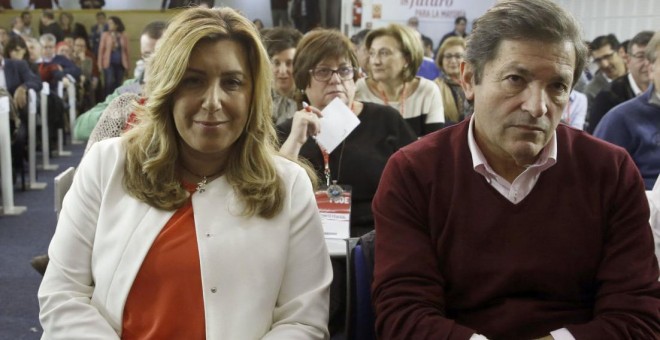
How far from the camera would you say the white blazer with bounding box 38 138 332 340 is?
1529 mm

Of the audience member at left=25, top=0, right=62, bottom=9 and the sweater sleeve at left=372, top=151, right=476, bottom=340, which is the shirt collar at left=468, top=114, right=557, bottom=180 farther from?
the audience member at left=25, top=0, right=62, bottom=9

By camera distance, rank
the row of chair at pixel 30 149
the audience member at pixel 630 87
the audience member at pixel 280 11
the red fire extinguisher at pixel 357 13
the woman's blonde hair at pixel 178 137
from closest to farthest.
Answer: the woman's blonde hair at pixel 178 137
the audience member at pixel 630 87
the row of chair at pixel 30 149
the red fire extinguisher at pixel 357 13
the audience member at pixel 280 11

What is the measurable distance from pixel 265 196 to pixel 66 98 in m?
8.12

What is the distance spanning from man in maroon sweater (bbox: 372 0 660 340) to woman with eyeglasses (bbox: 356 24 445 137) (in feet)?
7.67

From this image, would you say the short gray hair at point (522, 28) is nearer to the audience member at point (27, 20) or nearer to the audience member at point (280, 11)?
the audience member at point (280, 11)

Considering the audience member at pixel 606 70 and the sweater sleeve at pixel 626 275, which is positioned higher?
the audience member at pixel 606 70

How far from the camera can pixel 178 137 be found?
1676 millimetres

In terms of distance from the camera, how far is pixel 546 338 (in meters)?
1.46

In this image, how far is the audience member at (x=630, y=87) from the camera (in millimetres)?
4402

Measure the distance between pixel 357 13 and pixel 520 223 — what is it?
1007 cm

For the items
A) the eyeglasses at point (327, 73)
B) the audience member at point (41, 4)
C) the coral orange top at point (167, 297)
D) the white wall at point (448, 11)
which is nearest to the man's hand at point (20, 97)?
the white wall at point (448, 11)

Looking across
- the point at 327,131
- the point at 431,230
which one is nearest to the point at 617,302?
the point at 431,230

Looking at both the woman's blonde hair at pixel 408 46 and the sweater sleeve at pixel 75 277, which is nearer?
the sweater sleeve at pixel 75 277

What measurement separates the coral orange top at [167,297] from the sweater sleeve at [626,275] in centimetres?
80
